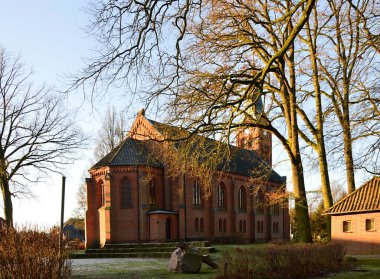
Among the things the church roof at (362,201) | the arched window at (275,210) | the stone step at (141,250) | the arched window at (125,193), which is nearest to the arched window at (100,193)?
the arched window at (125,193)

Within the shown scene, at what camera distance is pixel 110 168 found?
127 feet

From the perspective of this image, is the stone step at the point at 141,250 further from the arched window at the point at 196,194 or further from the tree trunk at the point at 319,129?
the arched window at the point at 196,194

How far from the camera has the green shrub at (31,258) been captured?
8672 mm

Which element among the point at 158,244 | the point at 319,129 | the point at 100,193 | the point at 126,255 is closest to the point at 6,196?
the point at 126,255

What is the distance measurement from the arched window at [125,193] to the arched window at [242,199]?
1598 cm

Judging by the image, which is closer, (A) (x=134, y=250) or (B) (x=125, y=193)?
(A) (x=134, y=250)

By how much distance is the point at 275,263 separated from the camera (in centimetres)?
1369

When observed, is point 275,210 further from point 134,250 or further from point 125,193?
point 134,250

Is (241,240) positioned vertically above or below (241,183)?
below

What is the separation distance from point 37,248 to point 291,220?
56.0 m

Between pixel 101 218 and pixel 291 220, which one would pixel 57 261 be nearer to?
pixel 101 218

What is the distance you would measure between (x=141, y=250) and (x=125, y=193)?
8.55m

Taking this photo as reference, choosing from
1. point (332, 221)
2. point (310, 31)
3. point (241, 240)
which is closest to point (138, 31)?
point (310, 31)

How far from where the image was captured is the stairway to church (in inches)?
1136
